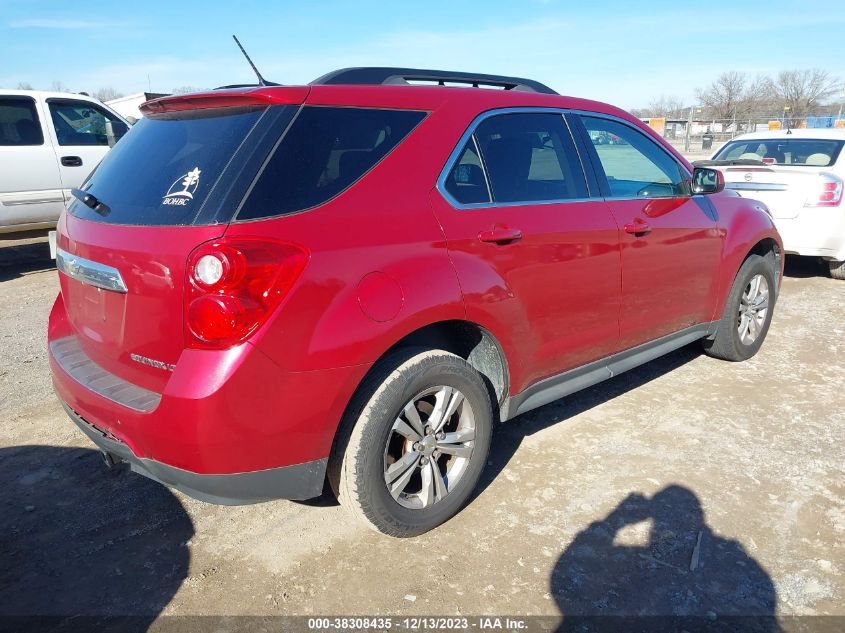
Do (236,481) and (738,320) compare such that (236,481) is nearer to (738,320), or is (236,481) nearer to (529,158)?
(529,158)

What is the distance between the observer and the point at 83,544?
2746mm

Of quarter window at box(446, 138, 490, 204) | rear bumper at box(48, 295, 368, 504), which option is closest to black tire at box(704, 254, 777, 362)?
quarter window at box(446, 138, 490, 204)

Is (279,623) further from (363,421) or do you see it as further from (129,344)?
(129,344)

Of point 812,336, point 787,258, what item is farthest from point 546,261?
point 787,258

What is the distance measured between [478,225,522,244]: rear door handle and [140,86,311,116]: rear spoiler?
908mm

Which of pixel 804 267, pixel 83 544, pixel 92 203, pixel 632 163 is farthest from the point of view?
pixel 804 267

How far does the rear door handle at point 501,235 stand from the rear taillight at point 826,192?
5.21 meters

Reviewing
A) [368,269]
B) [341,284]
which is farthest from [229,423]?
[368,269]

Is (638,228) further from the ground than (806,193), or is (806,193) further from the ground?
(638,228)

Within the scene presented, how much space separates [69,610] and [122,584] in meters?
0.19

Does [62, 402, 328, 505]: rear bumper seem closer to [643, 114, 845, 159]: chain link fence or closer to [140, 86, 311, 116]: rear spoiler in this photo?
[140, 86, 311, 116]: rear spoiler

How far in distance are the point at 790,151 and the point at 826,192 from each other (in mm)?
1271

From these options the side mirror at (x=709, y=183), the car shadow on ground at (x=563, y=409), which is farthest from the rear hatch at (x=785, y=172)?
the side mirror at (x=709, y=183)

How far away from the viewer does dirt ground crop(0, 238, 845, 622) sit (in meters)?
2.43
